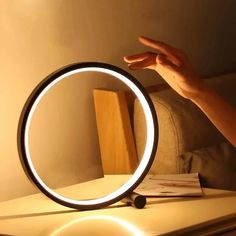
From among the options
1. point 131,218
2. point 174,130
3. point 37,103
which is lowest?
point 131,218

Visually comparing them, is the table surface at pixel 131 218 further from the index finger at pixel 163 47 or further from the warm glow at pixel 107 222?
the index finger at pixel 163 47

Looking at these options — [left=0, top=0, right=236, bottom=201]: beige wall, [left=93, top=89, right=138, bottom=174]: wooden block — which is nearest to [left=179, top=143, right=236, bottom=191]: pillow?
[left=93, top=89, right=138, bottom=174]: wooden block

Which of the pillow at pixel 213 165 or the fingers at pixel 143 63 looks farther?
the pillow at pixel 213 165

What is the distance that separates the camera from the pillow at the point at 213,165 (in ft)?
4.70

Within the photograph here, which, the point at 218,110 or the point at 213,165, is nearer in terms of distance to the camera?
the point at 218,110

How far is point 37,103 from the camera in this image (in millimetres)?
1123

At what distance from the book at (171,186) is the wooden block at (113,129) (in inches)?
4.0

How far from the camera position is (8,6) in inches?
52.4

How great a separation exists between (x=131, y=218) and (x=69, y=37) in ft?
1.89

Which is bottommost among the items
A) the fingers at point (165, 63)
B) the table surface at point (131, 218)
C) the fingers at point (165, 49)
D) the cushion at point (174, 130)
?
the table surface at point (131, 218)

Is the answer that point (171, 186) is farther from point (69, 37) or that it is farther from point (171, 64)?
point (69, 37)

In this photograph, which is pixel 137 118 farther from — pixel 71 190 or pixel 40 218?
pixel 40 218

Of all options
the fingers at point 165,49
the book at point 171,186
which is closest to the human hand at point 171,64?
the fingers at point 165,49

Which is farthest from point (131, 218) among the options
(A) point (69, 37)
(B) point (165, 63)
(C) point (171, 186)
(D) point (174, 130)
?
(A) point (69, 37)
